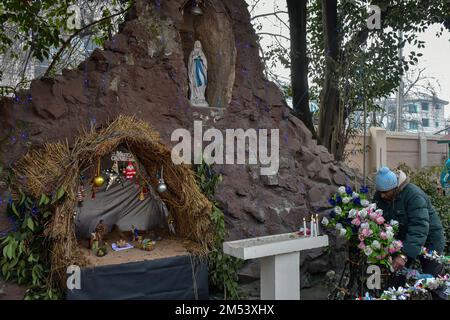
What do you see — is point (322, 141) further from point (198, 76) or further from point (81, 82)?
point (81, 82)

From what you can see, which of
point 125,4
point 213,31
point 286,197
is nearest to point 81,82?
point 213,31

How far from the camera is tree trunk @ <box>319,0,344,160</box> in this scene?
7926 millimetres

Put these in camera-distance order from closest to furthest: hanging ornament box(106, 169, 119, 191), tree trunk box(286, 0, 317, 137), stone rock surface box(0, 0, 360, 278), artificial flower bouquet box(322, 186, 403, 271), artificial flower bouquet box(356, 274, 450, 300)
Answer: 1. artificial flower bouquet box(356, 274, 450, 300)
2. artificial flower bouquet box(322, 186, 403, 271)
3. stone rock surface box(0, 0, 360, 278)
4. hanging ornament box(106, 169, 119, 191)
5. tree trunk box(286, 0, 317, 137)

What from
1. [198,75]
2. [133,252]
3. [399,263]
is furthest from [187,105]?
[399,263]

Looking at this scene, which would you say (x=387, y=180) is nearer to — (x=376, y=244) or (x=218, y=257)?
(x=376, y=244)

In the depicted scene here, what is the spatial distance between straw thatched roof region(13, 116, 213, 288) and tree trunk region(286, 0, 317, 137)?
12.8ft

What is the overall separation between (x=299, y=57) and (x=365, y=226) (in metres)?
4.80

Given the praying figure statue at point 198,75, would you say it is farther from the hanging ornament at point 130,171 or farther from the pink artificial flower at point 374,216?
the pink artificial flower at point 374,216

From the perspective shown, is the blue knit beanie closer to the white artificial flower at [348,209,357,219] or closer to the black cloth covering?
the white artificial flower at [348,209,357,219]

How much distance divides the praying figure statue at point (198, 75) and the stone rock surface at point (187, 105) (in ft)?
0.52

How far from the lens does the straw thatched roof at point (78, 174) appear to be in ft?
13.3

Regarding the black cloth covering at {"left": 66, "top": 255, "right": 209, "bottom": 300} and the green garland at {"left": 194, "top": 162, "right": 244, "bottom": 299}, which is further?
the green garland at {"left": 194, "top": 162, "right": 244, "bottom": 299}

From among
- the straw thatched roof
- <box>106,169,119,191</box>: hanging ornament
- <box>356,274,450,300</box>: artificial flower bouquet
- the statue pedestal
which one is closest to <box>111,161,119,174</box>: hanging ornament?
<box>106,169,119,191</box>: hanging ornament
